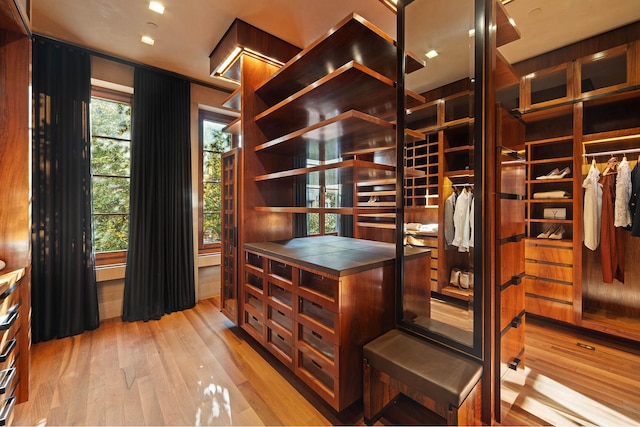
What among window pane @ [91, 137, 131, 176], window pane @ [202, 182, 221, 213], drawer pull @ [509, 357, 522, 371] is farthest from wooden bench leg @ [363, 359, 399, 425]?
window pane @ [91, 137, 131, 176]

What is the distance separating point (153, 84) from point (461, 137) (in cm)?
330

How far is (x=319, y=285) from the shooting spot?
174cm

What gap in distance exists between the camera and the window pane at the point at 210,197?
143 inches

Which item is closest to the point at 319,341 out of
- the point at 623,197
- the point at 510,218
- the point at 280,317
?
the point at 280,317

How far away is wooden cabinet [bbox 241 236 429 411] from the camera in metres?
1.50

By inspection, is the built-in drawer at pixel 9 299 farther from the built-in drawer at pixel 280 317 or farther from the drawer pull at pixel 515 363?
the drawer pull at pixel 515 363

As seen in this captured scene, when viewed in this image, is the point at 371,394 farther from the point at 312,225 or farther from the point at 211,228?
the point at 211,228

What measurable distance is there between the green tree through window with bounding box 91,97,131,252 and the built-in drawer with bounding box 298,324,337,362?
102 inches

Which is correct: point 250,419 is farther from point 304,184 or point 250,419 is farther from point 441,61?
point 441,61

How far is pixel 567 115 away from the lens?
284 centimetres

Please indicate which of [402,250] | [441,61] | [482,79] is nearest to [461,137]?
[482,79]

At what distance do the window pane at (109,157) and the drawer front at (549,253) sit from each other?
4567mm

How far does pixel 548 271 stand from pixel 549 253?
0.61 ft

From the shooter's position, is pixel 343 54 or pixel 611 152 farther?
pixel 611 152
